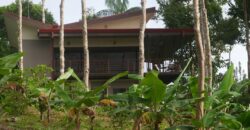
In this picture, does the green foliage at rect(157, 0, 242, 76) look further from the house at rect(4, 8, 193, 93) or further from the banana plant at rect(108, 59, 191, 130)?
the banana plant at rect(108, 59, 191, 130)

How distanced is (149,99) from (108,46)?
59.1 feet

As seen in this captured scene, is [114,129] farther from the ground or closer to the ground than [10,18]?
closer to the ground

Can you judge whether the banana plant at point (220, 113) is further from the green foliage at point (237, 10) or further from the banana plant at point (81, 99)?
the green foliage at point (237, 10)

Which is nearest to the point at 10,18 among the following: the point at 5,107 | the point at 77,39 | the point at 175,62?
the point at 77,39

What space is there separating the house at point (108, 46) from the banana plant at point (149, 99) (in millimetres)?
16251

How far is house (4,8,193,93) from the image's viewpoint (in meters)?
21.7

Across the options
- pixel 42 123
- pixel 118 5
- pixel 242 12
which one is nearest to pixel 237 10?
pixel 242 12

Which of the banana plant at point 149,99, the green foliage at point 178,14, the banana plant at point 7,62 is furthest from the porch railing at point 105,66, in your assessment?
the banana plant at point 149,99

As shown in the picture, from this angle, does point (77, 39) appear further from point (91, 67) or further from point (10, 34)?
point (10, 34)

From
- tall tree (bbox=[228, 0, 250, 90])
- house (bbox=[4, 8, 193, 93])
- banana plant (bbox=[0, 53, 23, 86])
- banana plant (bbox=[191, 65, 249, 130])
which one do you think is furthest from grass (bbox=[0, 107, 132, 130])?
tall tree (bbox=[228, 0, 250, 90])

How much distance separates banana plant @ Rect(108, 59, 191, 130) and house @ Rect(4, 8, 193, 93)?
1625 cm

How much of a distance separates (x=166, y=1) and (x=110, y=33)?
6.90 metres

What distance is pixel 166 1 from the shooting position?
89.9ft

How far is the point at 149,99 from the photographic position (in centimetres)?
499
